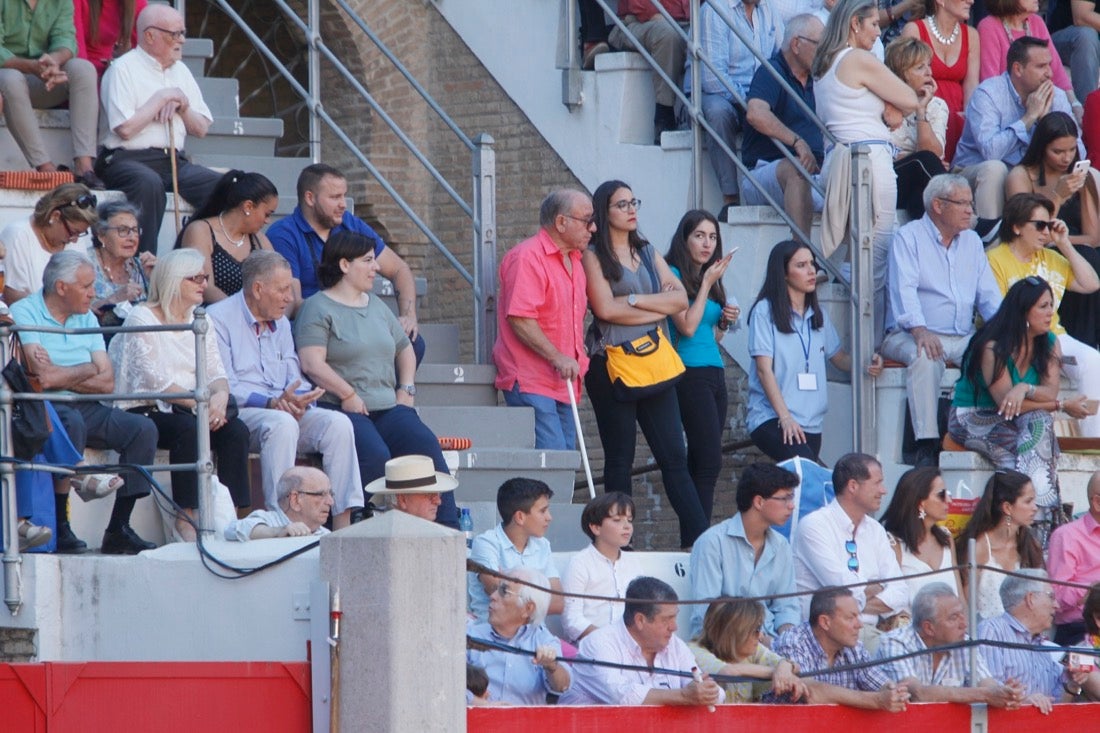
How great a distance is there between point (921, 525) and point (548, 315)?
1990mm

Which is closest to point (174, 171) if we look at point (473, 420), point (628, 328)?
point (473, 420)

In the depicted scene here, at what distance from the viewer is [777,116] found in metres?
11.4

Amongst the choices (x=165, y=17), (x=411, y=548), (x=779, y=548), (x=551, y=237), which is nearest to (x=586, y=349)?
(x=551, y=237)

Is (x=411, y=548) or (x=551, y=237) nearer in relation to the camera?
(x=411, y=548)

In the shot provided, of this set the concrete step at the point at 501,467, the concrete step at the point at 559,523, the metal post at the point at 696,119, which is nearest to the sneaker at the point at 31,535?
the concrete step at the point at 559,523

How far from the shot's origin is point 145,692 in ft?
23.6

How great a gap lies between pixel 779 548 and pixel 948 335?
7.83 feet

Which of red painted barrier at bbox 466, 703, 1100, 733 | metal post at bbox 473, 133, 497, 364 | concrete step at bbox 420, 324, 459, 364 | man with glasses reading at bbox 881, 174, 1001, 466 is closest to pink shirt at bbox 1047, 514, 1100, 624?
red painted barrier at bbox 466, 703, 1100, 733

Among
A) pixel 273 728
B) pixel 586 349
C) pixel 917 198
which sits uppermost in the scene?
pixel 917 198

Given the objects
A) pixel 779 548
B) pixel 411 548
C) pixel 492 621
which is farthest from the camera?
pixel 779 548

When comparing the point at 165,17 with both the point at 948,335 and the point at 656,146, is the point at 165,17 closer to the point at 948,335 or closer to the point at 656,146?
the point at 656,146

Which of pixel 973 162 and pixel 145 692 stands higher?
pixel 973 162

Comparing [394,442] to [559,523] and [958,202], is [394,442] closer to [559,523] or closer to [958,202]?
[559,523]

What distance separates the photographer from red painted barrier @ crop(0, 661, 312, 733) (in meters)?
7.16
